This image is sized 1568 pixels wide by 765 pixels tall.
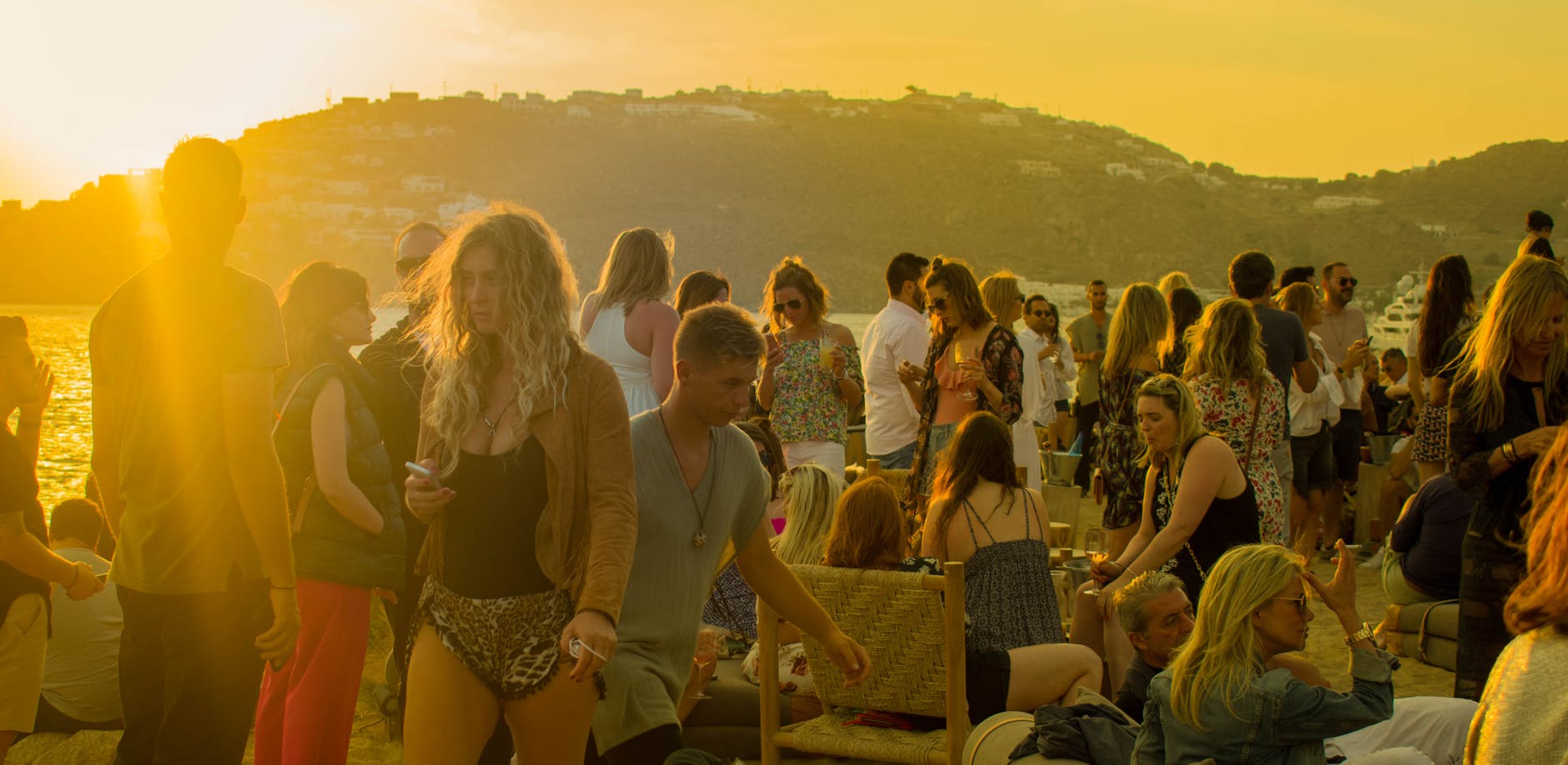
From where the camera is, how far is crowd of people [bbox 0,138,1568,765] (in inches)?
107

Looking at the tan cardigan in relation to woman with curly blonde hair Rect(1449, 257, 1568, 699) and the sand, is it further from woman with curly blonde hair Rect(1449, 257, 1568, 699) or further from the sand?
woman with curly blonde hair Rect(1449, 257, 1568, 699)

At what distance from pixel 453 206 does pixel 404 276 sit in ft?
399

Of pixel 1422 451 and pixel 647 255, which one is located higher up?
pixel 647 255

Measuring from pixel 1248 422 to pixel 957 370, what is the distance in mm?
1296

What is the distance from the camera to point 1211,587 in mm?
3291

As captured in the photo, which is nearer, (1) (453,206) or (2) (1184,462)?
(2) (1184,462)

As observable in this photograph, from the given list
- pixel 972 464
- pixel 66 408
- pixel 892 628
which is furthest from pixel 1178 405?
pixel 66 408

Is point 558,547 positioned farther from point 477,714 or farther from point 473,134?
point 473,134

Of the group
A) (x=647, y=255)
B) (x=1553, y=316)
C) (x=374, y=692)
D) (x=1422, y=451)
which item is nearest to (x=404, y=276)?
(x=647, y=255)

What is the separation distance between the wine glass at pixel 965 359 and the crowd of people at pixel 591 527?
0.6 inches

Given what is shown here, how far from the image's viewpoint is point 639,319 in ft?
17.3

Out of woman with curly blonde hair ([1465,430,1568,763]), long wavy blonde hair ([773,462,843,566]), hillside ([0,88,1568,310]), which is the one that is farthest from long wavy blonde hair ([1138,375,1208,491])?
hillside ([0,88,1568,310])

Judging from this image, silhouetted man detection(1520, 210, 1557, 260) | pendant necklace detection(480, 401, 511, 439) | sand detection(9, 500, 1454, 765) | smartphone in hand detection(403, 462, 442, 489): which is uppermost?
silhouetted man detection(1520, 210, 1557, 260)

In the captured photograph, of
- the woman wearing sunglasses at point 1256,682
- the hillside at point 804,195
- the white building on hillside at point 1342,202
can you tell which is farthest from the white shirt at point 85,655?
the white building on hillside at point 1342,202
